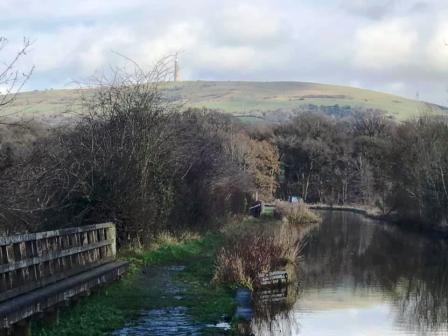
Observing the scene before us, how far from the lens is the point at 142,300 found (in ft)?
49.0

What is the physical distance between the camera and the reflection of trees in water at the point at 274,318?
1530 centimetres

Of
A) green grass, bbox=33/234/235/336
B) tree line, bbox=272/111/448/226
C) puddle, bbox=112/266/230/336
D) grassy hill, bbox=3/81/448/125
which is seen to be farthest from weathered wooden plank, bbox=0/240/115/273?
grassy hill, bbox=3/81/448/125

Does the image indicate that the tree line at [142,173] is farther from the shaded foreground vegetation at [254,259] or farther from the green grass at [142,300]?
the shaded foreground vegetation at [254,259]

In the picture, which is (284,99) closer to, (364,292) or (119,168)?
(364,292)

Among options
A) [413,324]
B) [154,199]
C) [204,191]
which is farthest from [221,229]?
[413,324]

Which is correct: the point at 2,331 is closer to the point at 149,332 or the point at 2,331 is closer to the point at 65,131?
the point at 149,332

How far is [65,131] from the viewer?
2305 centimetres

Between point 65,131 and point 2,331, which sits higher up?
point 65,131

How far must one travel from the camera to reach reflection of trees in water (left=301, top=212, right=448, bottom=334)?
20.0 m

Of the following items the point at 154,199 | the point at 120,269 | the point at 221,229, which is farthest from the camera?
the point at 221,229

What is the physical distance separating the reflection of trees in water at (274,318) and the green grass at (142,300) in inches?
28.4

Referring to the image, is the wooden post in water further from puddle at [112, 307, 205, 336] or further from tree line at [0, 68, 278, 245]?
tree line at [0, 68, 278, 245]

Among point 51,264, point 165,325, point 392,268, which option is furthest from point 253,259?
point 392,268

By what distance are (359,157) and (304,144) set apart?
6520 mm
